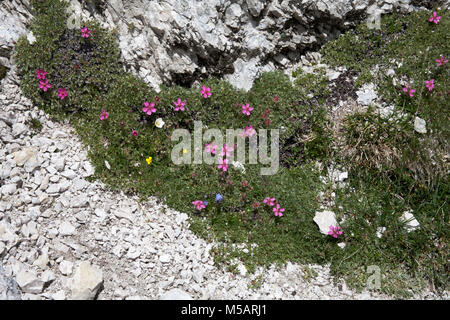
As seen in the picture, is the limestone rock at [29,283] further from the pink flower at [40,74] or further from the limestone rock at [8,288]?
the pink flower at [40,74]

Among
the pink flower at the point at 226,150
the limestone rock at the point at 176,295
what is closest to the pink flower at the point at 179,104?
the pink flower at the point at 226,150

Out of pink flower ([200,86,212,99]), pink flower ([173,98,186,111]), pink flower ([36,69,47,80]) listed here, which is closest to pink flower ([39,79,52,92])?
pink flower ([36,69,47,80])

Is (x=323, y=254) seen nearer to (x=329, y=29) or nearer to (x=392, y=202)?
(x=392, y=202)

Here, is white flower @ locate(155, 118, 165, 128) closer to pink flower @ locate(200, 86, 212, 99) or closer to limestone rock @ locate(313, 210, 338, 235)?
pink flower @ locate(200, 86, 212, 99)

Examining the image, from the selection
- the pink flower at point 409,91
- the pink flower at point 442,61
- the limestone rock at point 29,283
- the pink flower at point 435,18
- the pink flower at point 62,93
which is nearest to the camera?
the limestone rock at point 29,283

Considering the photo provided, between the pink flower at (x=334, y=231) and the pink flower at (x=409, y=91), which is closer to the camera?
the pink flower at (x=334, y=231)

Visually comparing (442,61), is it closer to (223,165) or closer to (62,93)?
(223,165)

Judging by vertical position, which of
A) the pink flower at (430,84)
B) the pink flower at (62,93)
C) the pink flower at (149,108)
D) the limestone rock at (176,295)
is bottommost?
the limestone rock at (176,295)

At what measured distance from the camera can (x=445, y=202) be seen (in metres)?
6.13

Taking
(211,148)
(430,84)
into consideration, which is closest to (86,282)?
(211,148)

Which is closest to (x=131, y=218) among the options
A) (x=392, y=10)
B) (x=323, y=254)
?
(x=323, y=254)
